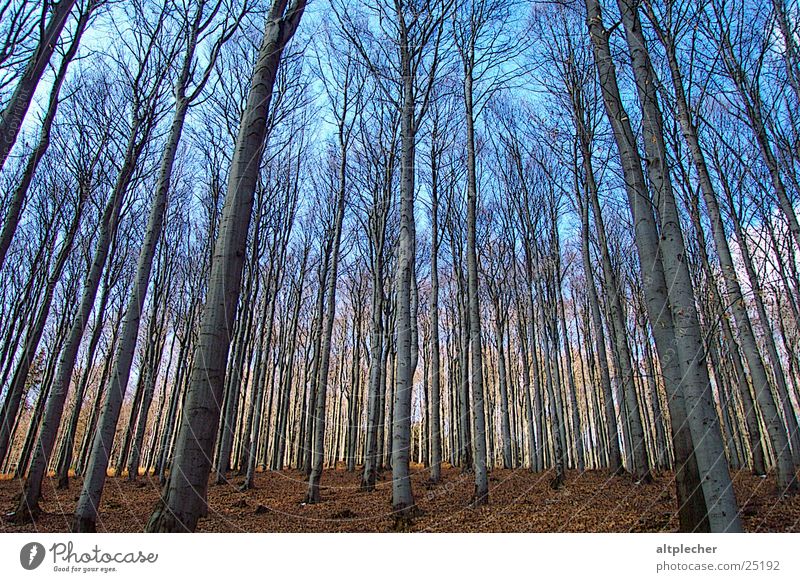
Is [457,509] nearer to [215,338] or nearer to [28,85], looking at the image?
[215,338]

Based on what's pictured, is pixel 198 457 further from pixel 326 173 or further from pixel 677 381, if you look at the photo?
pixel 326 173

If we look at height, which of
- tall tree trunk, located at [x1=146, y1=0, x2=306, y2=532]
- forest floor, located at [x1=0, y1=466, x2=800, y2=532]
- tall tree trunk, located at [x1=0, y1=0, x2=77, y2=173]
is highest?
tall tree trunk, located at [x1=0, y1=0, x2=77, y2=173]

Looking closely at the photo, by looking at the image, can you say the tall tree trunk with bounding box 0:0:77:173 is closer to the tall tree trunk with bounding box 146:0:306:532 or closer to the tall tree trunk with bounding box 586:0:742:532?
the tall tree trunk with bounding box 146:0:306:532

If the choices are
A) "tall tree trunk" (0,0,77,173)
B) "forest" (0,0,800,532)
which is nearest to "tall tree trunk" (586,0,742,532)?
"forest" (0,0,800,532)

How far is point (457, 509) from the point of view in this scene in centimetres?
625

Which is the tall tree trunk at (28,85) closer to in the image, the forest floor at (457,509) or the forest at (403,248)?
the forest at (403,248)

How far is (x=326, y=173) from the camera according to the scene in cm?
1273

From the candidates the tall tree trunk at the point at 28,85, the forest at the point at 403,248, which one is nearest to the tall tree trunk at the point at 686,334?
the forest at the point at 403,248

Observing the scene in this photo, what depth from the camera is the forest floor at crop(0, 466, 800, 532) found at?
16.7 ft

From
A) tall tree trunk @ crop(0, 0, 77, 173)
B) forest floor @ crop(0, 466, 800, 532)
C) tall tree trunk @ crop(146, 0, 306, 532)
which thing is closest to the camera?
tall tree trunk @ crop(146, 0, 306, 532)

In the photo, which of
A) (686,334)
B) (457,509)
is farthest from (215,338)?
(457,509)

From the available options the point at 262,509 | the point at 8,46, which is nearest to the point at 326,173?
the point at 8,46

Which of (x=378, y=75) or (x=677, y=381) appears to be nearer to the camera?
(x=677, y=381)
